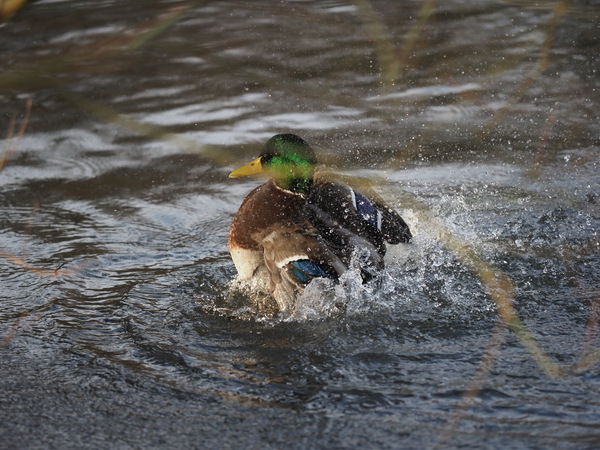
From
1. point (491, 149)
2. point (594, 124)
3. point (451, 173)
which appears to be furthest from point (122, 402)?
point (594, 124)

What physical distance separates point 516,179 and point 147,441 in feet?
11.7

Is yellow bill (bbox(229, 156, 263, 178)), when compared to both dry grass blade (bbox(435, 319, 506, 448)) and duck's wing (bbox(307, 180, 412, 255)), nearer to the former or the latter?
duck's wing (bbox(307, 180, 412, 255))

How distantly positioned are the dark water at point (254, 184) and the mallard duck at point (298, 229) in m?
0.17

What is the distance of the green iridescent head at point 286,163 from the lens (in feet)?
14.9

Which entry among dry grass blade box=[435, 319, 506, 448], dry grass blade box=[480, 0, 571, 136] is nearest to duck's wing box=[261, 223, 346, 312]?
dry grass blade box=[435, 319, 506, 448]

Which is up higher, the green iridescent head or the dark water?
the green iridescent head

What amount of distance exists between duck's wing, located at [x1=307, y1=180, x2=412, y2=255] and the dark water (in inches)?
6.3

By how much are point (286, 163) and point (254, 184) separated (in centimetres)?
155

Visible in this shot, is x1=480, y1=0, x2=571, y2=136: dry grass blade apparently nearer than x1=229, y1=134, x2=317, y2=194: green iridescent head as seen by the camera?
No

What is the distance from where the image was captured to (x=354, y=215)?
15.0ft

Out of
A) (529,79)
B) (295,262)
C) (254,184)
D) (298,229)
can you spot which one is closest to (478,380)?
(295,262)

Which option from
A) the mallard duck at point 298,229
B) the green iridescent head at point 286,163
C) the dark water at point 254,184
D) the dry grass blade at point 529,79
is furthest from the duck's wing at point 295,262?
the dry grass blade at point 529,79

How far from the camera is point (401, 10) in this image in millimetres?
8680

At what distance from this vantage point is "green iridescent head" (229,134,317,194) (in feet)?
14.9
